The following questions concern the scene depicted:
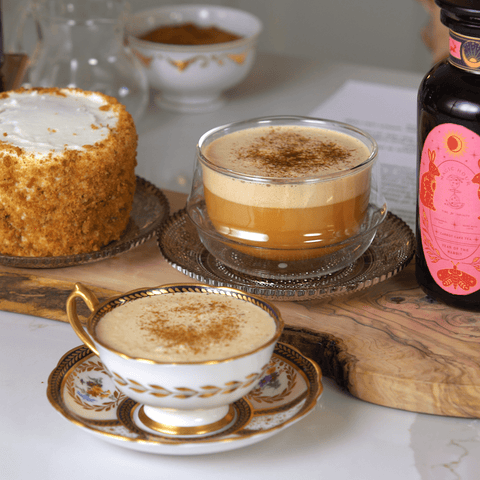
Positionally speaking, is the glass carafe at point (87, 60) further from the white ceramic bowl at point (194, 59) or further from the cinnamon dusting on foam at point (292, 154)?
the cinnamon dusting on foam at point (292, 154)

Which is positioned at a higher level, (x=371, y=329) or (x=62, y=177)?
(x=62, y=177)

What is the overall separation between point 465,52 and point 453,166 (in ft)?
0.36

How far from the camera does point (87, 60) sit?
55.7 inches

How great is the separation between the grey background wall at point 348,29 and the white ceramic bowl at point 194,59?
1.44 m

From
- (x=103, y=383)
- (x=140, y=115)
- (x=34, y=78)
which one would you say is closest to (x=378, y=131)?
(x=140, y=115)

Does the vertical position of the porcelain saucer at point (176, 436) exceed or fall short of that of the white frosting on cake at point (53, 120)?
it falls short

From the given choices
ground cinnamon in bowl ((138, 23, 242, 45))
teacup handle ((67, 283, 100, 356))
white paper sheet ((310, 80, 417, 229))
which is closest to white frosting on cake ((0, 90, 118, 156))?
teacup handle ((67, 283, 100, 356))

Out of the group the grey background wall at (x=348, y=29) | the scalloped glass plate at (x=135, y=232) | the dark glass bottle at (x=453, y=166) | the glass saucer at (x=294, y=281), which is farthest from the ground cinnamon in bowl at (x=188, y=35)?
the grey background wall at (x=348, y=29)

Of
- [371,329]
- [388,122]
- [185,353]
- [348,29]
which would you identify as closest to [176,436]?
[185,353]

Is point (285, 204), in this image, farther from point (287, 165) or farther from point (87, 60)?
point (87, 60)

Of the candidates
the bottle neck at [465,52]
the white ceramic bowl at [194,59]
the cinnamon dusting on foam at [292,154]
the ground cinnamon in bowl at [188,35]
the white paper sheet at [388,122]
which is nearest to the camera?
the bottle neck at [465,52]

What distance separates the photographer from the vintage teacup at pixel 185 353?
55 cm

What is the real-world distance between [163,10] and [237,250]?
956 millimetres

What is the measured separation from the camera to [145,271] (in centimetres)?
86
